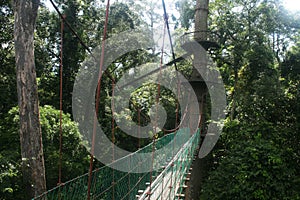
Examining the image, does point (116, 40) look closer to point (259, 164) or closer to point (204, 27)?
point (204, 27)

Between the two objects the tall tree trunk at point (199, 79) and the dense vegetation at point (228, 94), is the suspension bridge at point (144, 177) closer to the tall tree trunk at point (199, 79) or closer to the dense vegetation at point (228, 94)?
the tall tree trunk at point (199, 79)

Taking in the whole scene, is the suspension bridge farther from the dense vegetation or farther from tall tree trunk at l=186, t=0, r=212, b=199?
the dense vegetation

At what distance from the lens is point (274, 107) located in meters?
4.87

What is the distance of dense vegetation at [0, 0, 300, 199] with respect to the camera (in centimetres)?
413

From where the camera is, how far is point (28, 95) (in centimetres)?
276

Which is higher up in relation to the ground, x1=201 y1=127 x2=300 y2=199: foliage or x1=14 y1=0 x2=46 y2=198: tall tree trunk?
x1=14 y1=0 x2=46 y2=198: tall tree trunk

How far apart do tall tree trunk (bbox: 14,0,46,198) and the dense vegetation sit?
245 mm

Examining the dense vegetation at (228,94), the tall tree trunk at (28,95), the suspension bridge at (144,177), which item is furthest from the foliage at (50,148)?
the suspension bridge at (144,177)

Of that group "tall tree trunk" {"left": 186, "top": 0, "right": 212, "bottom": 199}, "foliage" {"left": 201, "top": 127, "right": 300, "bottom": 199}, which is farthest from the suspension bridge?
"foliage" {"left": 201, "top": 127, "right": 300, "bottom": 199}

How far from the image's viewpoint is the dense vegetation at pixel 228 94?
4133 millimetres

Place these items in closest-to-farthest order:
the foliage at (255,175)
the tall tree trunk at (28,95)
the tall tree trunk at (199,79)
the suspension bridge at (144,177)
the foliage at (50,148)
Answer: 1. the suspension bridge at (144,177)
2. the tall tree trunk at (28,95)
3. the foliage at (50,148)
4. the foliage at (255,175)
5. the tall tree trunk at (199,79)

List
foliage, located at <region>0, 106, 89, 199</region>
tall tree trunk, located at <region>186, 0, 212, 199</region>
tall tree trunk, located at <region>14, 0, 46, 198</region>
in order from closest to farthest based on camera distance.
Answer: tall tree trunk, located at <region>14, 0, 46, 198</region>, foliage, located at <region>0, 106, 89, 199</region>, tall tree trunk, located at <region>186, 0, 212, 199</region>

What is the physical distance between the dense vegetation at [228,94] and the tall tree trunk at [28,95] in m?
0.25

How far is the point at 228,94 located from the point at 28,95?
450cm
